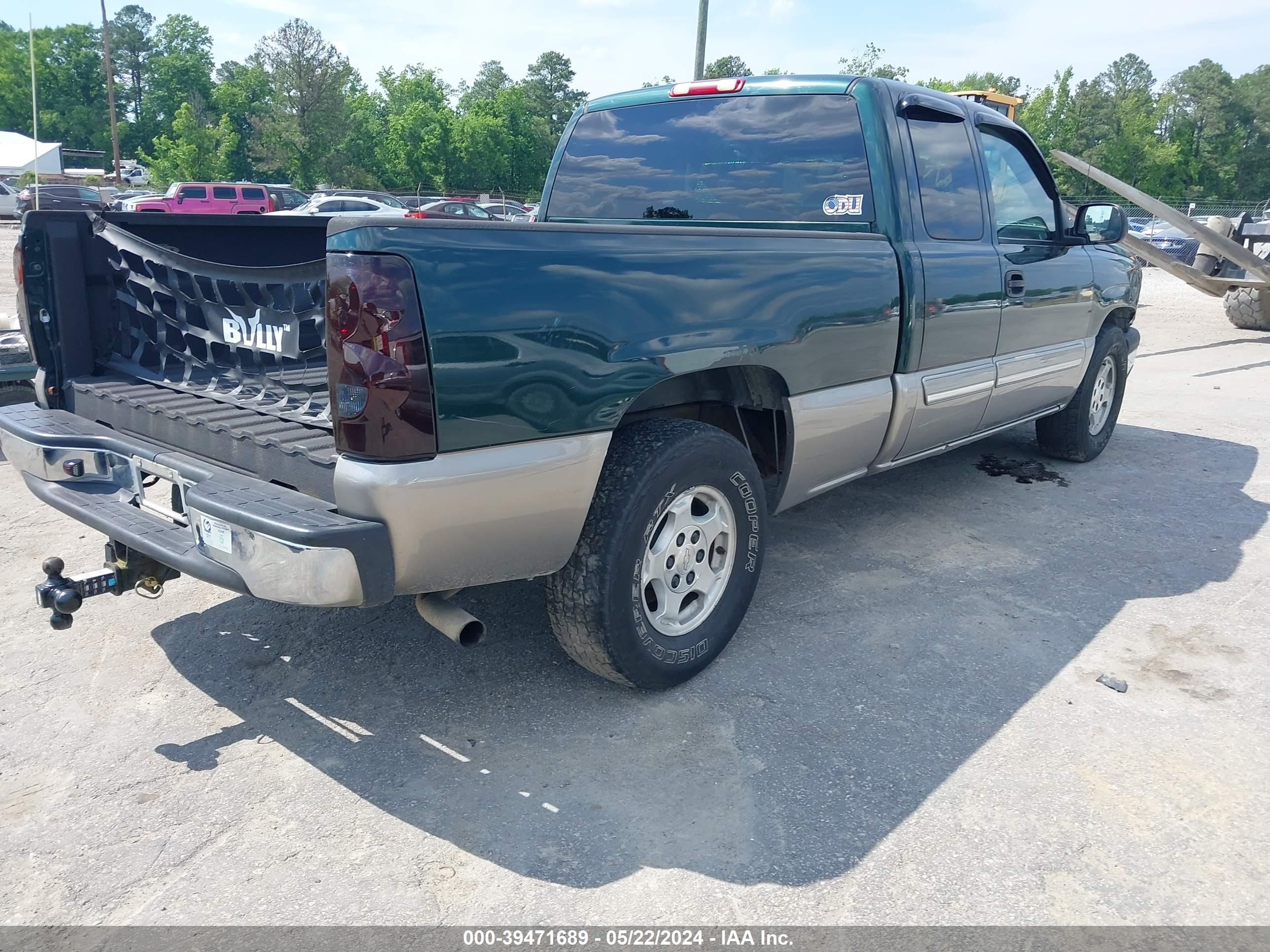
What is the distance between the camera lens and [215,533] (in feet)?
8.57

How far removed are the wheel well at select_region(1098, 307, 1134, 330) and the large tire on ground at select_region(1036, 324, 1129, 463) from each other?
35mm

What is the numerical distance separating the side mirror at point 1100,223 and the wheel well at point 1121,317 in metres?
0.87

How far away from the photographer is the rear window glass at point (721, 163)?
4121 mm

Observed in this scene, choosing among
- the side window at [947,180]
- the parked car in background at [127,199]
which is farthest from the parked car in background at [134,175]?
the side window at [947,180]

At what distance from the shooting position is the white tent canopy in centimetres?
4578

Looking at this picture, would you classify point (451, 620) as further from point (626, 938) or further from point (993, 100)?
point (993, 100)

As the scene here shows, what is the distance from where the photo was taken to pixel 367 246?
235cm

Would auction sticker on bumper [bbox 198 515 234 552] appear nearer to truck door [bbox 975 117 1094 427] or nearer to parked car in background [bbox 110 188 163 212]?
truck door [bbox 975 117 1094 427]

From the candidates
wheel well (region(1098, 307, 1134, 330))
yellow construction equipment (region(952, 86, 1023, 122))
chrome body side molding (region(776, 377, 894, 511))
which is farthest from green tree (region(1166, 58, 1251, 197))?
chrome body side molding (region(776, 377, 894, 511))

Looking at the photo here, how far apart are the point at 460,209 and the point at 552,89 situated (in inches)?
2525

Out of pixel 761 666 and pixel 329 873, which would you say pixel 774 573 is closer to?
pixel 761 666

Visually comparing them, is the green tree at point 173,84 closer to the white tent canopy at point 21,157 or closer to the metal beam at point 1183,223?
the white tent canopy at point 21,157

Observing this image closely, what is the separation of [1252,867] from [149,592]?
3.42 metres

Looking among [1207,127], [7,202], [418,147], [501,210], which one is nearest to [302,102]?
[418,147]
